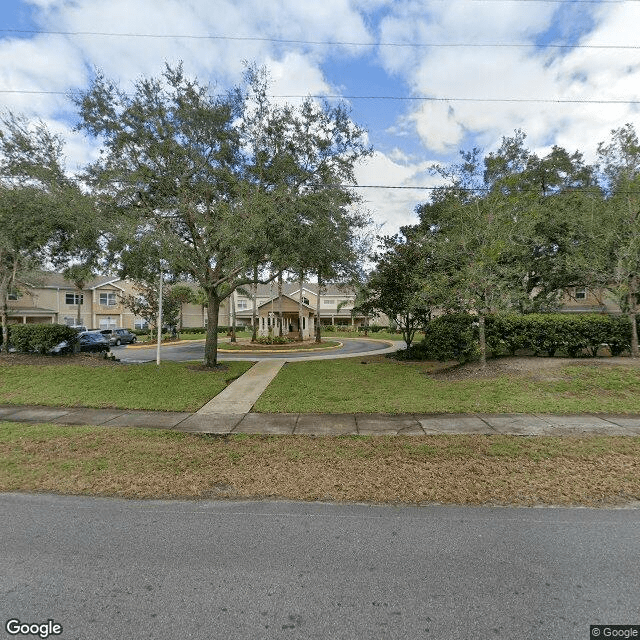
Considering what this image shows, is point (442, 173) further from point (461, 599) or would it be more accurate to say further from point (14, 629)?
point (14, 629)

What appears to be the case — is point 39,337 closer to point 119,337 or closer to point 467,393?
point 467,393

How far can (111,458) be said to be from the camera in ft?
16.7

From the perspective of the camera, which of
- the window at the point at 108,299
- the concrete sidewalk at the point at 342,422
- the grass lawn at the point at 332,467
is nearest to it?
the grass lawn at the point at 332,467

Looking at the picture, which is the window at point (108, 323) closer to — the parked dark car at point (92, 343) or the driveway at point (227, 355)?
the driveway at point (227, 355)

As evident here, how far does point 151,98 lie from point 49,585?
490 inches

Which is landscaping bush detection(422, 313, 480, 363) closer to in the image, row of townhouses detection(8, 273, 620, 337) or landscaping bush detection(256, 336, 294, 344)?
row of townhouses detection(8, 273, 620, 337)

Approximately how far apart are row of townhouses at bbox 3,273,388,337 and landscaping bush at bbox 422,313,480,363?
42.5 ft

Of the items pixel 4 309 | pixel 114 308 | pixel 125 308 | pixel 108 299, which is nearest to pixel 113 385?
pixel 4 309

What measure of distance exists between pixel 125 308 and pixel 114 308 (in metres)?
1.94

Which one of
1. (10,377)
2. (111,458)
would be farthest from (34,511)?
(10,377)

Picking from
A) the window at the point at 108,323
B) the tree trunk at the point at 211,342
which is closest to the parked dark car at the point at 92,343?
the tree trunk at the point at 211,342

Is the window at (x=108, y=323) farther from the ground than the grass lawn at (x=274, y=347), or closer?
farther from the ground

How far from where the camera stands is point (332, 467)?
4801mm

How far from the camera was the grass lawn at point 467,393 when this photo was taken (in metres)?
7.83
